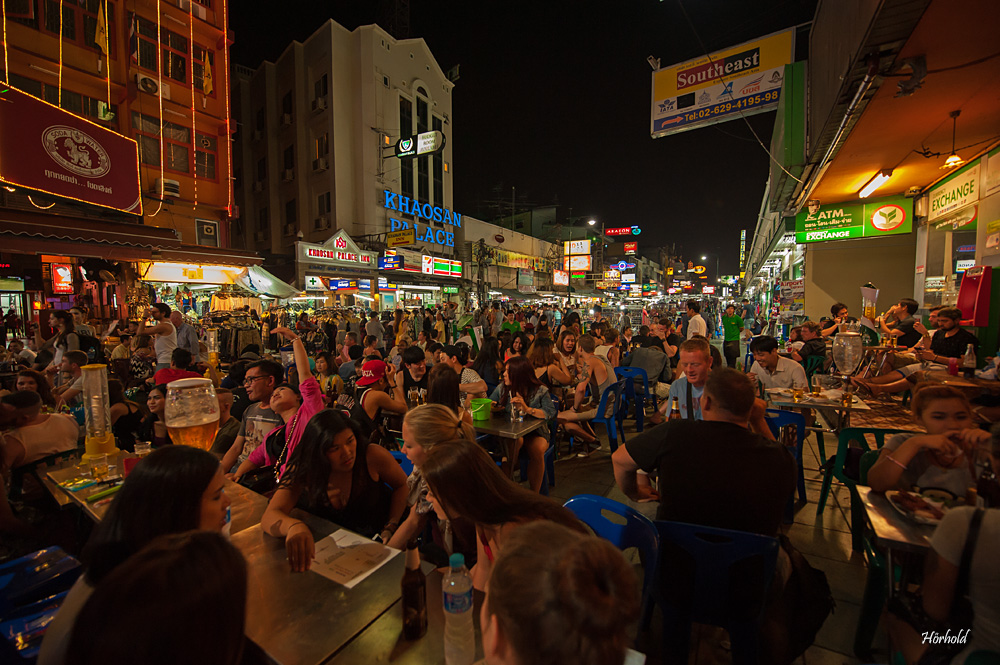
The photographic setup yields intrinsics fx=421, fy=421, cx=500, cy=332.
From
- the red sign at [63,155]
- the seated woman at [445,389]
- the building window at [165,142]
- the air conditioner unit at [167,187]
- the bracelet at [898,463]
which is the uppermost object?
the building window at [165,142]

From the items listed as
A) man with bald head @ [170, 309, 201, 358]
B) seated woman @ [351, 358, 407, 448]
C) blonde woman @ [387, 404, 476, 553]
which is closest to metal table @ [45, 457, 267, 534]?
blonde woman @ [387, 404, 476, 553]

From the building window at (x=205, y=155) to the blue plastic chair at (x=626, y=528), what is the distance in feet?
66.8

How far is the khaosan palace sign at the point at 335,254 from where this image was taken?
16844mm

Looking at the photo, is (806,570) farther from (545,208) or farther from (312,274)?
(545,208)

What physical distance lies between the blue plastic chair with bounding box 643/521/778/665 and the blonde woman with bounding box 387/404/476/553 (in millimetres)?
1273

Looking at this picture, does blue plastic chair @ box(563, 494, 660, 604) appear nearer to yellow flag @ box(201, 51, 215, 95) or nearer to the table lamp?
the table lamp

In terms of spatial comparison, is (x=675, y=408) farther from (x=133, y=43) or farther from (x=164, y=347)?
(x=133, y=43)

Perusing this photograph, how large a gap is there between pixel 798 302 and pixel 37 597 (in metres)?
14.5

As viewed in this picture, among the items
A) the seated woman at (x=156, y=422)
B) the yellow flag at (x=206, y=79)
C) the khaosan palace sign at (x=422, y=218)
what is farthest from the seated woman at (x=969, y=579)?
the yellow flag at (x=206, y=79)

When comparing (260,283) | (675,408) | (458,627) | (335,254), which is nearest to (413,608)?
(458,627)

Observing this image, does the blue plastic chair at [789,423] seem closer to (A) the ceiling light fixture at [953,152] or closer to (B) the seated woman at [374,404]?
(B) the seated woman at [374,404]

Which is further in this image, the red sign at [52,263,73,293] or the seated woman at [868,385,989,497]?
the red sign at [52,263,73,293]

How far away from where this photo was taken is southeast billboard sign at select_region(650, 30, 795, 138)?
7930mm

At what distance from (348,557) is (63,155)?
13.1 metres
